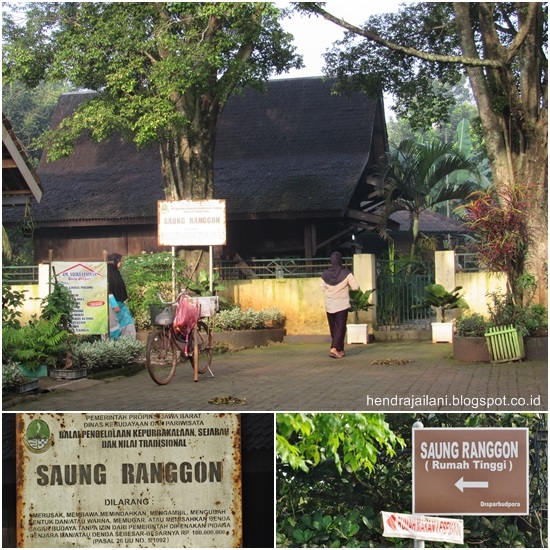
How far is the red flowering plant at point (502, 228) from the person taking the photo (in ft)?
43.6

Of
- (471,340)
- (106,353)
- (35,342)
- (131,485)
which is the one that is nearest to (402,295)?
(471,340)

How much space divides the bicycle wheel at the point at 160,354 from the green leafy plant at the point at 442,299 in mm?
5848

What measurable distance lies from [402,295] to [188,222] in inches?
154

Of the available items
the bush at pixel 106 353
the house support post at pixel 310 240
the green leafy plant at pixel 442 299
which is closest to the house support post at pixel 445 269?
the green leafy plant at pixel 442 299

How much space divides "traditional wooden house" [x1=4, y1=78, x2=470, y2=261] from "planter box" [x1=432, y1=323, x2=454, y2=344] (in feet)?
16.9

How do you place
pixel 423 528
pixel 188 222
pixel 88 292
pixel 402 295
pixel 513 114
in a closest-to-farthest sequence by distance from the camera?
pixel 423 528
pixel 88 292
pixel 513 114
pixel 188 222
pixel 402 295

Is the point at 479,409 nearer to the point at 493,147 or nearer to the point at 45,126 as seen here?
the point at 493,147

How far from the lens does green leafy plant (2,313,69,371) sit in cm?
1038

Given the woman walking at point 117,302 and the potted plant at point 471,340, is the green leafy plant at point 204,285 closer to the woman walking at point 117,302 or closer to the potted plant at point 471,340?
the woman walking at point 117,302

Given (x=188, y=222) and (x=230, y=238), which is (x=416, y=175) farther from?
(x=188, y=222)

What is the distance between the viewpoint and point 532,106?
14.4 m

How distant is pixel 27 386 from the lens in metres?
9.95

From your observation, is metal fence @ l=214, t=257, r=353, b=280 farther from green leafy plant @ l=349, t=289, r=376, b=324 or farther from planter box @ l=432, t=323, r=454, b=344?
planter box @ l=432, t=323, r=454, b=344

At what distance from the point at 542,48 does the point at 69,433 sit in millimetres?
10414
